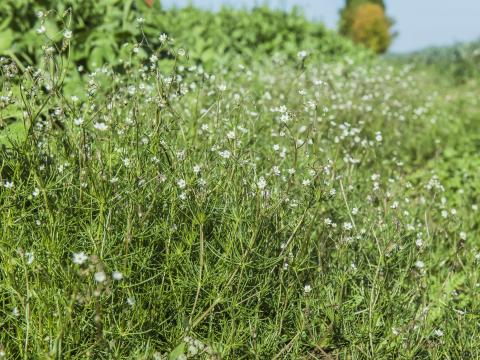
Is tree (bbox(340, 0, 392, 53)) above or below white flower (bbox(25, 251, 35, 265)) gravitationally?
above

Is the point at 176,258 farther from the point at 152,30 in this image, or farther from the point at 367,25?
the point at 367,25

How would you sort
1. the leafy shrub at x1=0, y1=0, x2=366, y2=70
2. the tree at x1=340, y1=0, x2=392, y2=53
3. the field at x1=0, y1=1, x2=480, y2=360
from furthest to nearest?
the tree at x1=340, y1=0, x2=392, y2=53 < the leafy shrub at x1=0, y1=0, x2=366, y2=70 < the field at x1=0, y1=1, x2=480, y2=360

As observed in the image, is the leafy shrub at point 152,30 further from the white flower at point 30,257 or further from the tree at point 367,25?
the tree at point 367,25

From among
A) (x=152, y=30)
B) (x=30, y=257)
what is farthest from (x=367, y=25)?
(x=30, y=257)

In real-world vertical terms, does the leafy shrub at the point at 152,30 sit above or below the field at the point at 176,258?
above

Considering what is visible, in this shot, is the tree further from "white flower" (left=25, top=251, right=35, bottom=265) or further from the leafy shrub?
"white flower" (left=25, top=251, right=35, bottom=265)

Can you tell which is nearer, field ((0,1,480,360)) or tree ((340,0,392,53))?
field ((0,1,480,360))

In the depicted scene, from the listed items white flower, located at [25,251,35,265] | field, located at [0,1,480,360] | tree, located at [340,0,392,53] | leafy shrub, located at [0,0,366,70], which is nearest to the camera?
white flower, located at [25,251,35,265]

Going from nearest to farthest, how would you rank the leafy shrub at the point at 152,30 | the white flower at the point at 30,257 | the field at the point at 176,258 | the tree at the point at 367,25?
1. the white flower at the point at 30,257
2. the field at the point at 176,258
3. the leafy shrub at the point at 152,30
4. the tree at the point at 367,25

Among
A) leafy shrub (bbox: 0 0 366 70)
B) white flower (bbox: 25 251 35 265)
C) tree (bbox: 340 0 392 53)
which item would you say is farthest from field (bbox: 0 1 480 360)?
tree (bbox: 340 0 392 53)

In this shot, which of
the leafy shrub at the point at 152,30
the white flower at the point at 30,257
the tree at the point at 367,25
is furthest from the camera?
the tree at the point at 367,25

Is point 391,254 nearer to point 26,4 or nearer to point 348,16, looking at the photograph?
point 26,4

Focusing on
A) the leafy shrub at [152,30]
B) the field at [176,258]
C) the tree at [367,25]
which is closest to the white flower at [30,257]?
the field at [176,258]

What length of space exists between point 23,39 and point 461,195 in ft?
17.5
